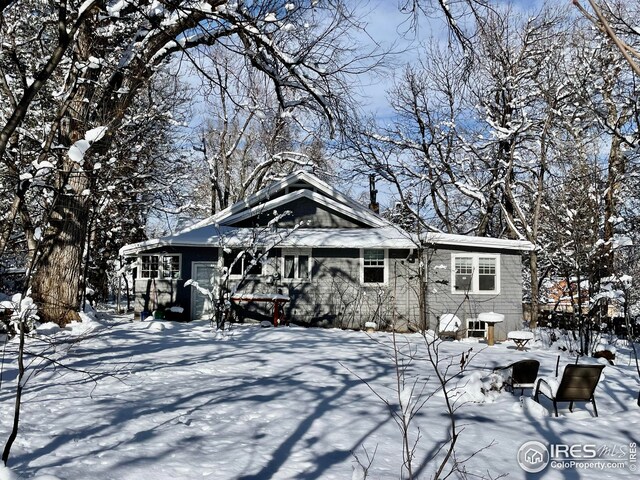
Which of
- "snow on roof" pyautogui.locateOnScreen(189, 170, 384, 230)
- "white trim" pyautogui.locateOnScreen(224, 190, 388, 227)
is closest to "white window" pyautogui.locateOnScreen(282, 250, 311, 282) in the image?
"white trim" pyautogui.locateOnScreen(224, 190, 388, 227)

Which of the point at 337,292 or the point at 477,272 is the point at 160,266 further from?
the point at 477,272

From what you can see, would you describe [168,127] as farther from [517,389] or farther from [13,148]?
[517,389]

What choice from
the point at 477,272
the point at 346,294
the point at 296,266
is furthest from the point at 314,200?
the point at 477,272

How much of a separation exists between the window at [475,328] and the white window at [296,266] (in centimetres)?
544

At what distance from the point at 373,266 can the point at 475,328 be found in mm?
3843

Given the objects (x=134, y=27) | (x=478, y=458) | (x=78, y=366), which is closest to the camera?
(x=478, y=458)

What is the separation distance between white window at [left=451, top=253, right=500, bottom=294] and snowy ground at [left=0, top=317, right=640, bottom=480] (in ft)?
24.9

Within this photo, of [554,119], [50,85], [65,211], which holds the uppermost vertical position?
[554,119]

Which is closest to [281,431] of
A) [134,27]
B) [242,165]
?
[134,27]

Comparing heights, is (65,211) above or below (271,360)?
above

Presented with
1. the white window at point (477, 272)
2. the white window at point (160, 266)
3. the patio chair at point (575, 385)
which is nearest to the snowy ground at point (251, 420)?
the patio chair at point (575, 385)

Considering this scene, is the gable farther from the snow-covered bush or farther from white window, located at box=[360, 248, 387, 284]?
the snow-covered bush

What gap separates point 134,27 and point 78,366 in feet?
26.8

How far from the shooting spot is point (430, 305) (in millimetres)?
17234
